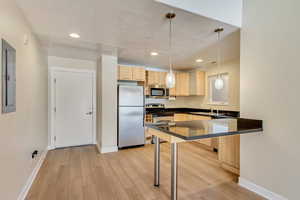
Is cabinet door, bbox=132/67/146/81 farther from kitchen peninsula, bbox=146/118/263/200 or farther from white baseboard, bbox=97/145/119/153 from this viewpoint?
kitchen peninsula, bbox=146/118/263/200

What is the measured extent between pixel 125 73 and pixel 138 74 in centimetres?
38

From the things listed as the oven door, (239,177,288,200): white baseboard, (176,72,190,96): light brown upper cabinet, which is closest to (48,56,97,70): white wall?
the oven door

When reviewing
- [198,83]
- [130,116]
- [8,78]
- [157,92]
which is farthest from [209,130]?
[198,83]

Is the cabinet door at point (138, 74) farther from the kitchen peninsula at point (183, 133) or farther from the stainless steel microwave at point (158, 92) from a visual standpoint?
Result: the kitchen peninsula at point (183, 133)

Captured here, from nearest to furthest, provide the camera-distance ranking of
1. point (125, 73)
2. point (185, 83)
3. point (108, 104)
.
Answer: point (108, 104), point (125, 73), point (185, 83)

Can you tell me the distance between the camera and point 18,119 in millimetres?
1735

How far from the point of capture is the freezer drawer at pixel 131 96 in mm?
3682

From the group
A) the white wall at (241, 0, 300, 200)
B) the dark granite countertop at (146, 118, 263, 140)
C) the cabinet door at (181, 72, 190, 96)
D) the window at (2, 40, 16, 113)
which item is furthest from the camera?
the cabinet door at (181, 72, 190, 96)

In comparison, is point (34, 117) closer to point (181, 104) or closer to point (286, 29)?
point (286, 29)

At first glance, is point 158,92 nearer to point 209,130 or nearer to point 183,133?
point 209,130

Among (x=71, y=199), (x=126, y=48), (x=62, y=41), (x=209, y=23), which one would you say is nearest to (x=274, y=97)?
(x=209, y=23)

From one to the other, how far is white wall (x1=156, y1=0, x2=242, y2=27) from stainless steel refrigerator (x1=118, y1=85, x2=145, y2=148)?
2368 millimetres

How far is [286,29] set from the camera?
5.68ft

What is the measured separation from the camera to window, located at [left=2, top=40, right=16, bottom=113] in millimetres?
1360
